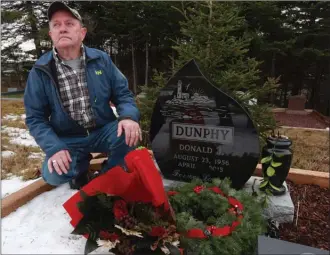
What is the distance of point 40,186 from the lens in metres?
2.75

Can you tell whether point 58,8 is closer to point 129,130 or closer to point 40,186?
point 129,130

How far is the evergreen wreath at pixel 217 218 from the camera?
1761 mm

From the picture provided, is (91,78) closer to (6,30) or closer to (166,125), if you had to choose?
(166,125)

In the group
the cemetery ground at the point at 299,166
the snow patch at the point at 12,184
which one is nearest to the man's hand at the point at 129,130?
the cemetery ground at the point at 299,166

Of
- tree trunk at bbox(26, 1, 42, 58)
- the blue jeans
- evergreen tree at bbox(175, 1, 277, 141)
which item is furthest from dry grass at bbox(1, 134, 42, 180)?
tree trunk at bbox(26, 1, 42, 58)

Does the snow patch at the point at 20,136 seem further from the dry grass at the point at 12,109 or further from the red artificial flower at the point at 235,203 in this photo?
the red artificial flower at the point at 235,203

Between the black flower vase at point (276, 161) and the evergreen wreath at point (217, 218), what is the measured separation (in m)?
0.18

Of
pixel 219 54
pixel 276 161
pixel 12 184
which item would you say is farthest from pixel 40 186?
pixel 219 54

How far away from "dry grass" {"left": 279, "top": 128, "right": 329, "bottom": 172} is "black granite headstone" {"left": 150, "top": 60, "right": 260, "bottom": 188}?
1.72 meters

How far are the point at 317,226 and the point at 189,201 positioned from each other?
3.25 ft

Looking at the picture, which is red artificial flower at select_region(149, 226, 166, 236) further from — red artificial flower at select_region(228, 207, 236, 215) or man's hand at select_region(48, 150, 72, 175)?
man's hand at select_region(48, 150, 72, 175)

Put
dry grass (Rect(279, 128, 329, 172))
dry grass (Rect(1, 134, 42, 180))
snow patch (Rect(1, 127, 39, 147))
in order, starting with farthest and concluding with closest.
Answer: snow patch (Rect(1, 127, 39, 147)) → dry grass (Rect(279, 128, 329, 172)) → dry grass (Rect(1, 134, 42, 180))

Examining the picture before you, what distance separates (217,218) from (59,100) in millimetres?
1457

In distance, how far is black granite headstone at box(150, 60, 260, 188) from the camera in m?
2.35
